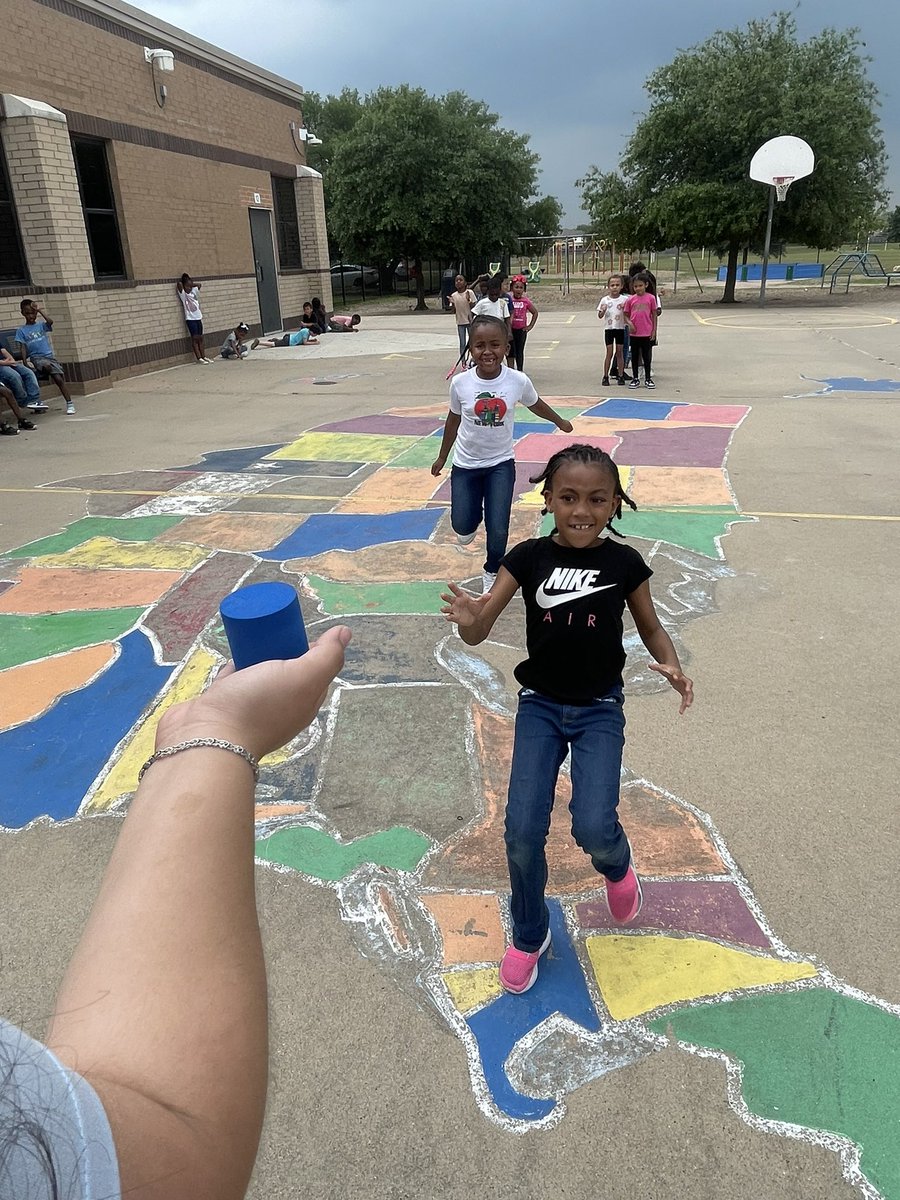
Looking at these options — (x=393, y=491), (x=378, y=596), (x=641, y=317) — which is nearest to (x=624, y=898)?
(x=378, y=596)

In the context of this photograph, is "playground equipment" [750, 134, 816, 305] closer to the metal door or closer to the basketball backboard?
the basketball backboard

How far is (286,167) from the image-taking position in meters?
21.0

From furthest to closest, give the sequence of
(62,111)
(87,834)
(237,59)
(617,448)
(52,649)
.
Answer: (237,59) → (62,111) → (617,448) → (52,649) → (87,834)

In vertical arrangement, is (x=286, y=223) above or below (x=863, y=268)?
above

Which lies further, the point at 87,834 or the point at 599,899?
the point at 87,834

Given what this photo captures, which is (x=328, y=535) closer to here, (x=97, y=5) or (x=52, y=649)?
(x=52, y=649)

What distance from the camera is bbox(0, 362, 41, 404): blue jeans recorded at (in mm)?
11094

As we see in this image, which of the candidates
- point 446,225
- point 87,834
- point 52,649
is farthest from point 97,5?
point 446,225

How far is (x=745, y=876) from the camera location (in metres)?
2.78

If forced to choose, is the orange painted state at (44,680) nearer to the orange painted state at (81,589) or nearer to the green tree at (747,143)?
the orange painted state at (81,589)

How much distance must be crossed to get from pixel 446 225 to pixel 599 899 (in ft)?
115

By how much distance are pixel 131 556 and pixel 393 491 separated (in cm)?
242

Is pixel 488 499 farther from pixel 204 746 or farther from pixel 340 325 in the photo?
pixel 340 325

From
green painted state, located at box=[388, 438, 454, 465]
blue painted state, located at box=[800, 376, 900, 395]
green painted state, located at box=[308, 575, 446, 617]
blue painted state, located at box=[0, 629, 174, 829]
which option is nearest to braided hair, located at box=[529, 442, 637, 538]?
blue painted state, located at box=[0, 629, 174, 829]
